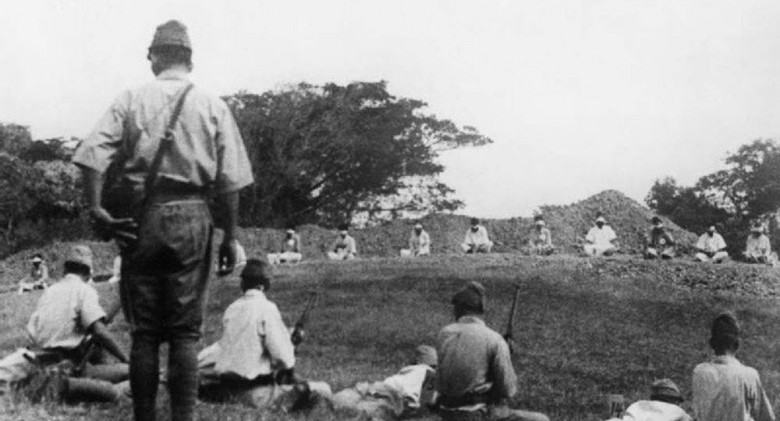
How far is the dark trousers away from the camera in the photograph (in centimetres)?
505

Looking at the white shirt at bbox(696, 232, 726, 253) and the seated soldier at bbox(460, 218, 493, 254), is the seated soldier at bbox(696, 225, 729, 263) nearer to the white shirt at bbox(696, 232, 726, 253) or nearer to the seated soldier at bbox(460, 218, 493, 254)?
the white shirt at bbox(696, 232, 726, 253)

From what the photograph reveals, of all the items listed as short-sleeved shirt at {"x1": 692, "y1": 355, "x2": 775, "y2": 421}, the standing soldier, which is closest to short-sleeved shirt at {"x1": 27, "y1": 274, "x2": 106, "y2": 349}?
the standing soldier

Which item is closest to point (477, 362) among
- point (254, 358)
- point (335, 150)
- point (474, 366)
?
point (474, 366)

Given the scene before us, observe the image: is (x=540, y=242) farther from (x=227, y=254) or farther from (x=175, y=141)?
(x=175, y=141)

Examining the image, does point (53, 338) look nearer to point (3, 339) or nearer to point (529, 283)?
point (3, 339)

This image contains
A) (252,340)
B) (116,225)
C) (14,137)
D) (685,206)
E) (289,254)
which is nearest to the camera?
(116,225)

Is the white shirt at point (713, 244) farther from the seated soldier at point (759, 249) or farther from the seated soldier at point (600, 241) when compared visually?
the seated soldier at point (600, 241)

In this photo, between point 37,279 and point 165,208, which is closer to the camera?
point 165,208

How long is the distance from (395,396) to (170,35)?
490 centimetres

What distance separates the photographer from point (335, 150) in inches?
1984

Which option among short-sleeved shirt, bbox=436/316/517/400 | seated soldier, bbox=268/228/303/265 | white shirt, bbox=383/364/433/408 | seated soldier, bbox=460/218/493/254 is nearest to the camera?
short-sleeved shirt, bbox=436/316/517/400

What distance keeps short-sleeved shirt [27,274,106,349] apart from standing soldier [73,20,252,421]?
3.25 metres

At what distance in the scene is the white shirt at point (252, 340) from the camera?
338 inches

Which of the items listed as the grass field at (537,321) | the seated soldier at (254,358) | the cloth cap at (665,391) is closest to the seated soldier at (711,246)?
the grass field at (537,321)
